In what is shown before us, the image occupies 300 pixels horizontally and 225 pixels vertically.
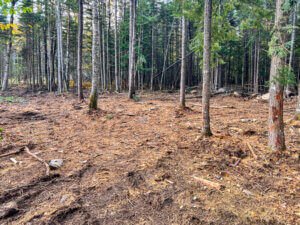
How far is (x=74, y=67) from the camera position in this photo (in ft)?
98.9

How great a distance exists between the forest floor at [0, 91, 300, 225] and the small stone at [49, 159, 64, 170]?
113 millimetres

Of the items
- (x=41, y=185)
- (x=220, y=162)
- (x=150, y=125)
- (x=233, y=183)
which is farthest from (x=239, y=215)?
(x=150, y=125)

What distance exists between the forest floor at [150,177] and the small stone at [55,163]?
0.37ft

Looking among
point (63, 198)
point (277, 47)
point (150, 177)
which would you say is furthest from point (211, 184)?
point (277, 47)

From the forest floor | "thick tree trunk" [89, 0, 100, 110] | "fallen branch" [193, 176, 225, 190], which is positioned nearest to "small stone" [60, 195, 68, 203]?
the forest floor

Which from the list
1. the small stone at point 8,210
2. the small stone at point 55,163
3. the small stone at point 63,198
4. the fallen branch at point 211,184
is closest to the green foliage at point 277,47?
the fallen branch at point 211,184

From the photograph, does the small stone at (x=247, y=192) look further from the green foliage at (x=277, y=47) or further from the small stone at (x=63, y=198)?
the small stone at (x=63, y=198)

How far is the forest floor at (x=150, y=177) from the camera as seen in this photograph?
270 cm

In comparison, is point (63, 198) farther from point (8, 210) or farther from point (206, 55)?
point (206, 55)

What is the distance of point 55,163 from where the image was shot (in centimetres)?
410

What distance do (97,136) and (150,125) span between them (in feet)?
6.60

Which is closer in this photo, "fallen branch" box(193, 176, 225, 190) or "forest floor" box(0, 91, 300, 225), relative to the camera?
"forest floor" box(0, 91, 300, 225)

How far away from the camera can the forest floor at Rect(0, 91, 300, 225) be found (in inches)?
106

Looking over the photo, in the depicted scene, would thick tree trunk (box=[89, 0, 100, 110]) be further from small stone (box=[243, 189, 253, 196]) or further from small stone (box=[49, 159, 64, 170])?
small stone (box=[243, 189, 253, 196])
